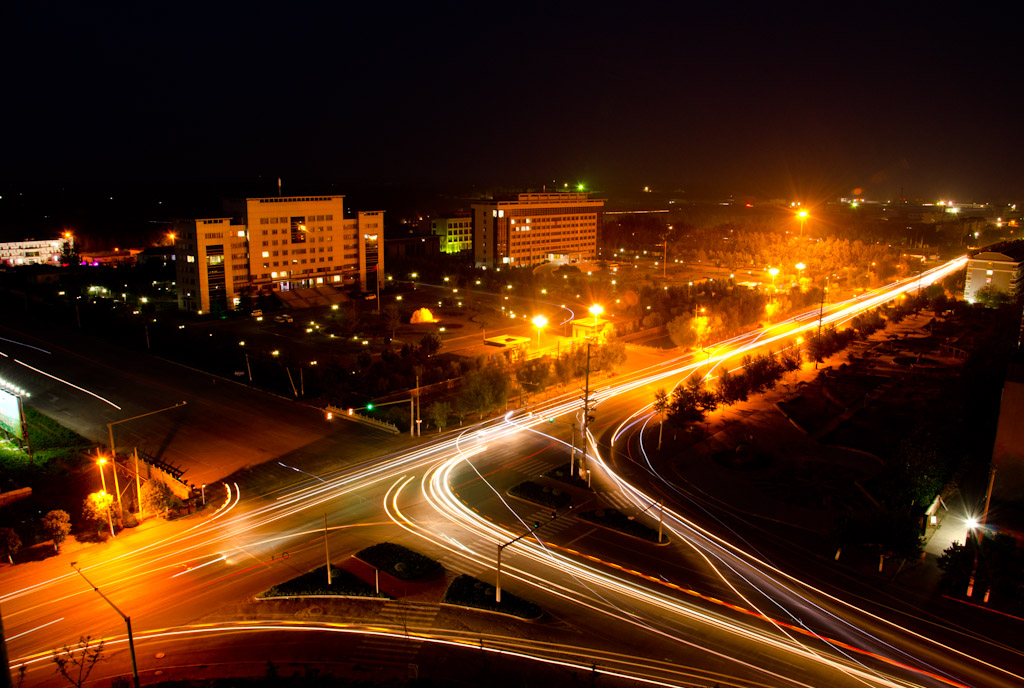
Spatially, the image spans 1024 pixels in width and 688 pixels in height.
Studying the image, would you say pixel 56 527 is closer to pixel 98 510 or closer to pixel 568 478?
pixel 98 510

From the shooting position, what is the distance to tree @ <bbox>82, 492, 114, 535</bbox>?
13.0 m

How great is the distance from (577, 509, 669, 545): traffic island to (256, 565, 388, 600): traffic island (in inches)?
182

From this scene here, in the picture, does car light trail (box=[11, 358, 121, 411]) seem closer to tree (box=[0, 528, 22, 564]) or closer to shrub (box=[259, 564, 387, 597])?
tree (box=[0, 528, 22, 564])

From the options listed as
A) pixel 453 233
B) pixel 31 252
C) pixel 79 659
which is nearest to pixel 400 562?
pixel 79 659

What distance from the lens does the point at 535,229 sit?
54.6 m

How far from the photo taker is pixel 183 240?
34.4 meters

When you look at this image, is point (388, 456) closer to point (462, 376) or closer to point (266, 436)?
point (266, 436)

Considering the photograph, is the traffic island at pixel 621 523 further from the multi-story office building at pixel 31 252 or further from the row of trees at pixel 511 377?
the multi-story office building at pixel 31 252

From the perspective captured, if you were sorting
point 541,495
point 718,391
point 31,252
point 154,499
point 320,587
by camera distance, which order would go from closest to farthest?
point 320,587, point 154,499, point 541,495, point 718,391, point 31,252

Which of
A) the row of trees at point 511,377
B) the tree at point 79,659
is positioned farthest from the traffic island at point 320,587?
the row of trees at point 511,377

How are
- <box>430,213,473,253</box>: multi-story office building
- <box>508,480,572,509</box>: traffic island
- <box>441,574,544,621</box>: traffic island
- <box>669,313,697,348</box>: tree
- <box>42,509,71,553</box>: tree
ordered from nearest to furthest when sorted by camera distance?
<box>441,574,544,621</box>: traffic island → <box>42,509,71,553</box>: tree → <box>508,480,572,509</box>: traffic island → <box>669,313,697,348</box>: tree → <box>430,213,473,253</box>: multi-story office building

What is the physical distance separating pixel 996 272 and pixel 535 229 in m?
30.6

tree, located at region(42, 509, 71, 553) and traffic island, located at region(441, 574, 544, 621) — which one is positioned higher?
tree, located at region(42, 509, 71, 553)

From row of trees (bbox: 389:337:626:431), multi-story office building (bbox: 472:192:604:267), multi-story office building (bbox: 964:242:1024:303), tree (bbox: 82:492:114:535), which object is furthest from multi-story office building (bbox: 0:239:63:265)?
multi-story office building (bbox: 964:242:1024:303)
